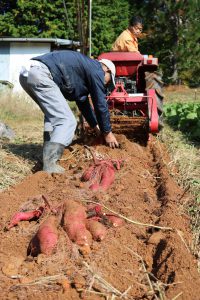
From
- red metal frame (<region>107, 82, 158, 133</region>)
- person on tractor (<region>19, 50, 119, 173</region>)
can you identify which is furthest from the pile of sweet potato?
red metal frame (<region>107, 82, 158, 133</region>)

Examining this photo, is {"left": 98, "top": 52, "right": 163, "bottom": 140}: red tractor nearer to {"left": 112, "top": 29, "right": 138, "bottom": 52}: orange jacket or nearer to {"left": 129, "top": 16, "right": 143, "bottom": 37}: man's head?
{"left": 112, "top": 29, "right": 138, "bottom": 52}: orange jacket

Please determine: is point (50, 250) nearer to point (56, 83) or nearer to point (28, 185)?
point (28, 185)

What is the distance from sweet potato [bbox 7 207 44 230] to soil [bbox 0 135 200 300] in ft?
0.13

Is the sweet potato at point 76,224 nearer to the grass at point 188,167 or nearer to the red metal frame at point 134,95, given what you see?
the grass at point 188,167

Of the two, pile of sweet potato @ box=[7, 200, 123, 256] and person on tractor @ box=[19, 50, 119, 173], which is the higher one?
person on tractor @ box=[19, 50, 119, 173]

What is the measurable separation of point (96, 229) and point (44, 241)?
0.40 m

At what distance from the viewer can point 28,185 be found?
15.8ft

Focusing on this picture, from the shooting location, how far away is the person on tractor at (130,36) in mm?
7590

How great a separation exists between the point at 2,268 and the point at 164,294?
3.45 ft

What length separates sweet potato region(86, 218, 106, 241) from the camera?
3.37 m

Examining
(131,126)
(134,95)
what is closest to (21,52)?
(134,95)

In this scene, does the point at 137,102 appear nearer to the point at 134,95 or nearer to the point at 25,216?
the point at 134,95

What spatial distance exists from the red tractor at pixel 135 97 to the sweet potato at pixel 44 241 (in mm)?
3212

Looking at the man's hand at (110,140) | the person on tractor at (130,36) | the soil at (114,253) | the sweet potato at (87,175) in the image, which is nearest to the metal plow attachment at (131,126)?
the man's hand at (110,140)
